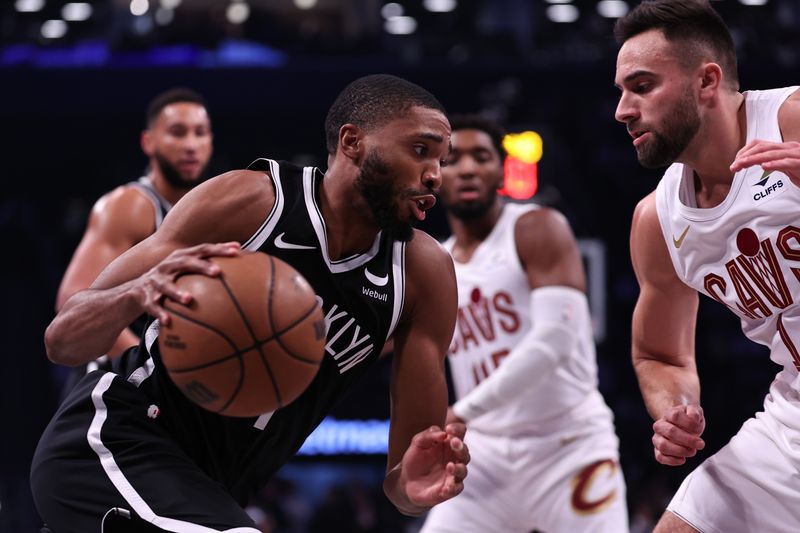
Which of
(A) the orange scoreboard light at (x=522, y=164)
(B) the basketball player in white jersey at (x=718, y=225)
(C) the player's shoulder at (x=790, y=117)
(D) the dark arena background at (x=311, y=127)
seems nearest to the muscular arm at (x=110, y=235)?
(B) the basketball player in white jersey at (x=718, y=225)

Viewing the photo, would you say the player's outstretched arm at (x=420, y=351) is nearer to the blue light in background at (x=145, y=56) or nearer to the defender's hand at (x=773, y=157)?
the defender's hand at (x=773, y=157)

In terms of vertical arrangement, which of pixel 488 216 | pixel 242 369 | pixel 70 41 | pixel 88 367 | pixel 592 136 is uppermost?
pixel 70 41

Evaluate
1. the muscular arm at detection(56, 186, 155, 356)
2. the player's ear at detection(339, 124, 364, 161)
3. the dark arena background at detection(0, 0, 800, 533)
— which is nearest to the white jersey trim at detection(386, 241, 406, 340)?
the player's ear at detection(339, 124, 364, 161)

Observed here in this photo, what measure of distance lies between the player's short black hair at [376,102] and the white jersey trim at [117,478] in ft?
3.38

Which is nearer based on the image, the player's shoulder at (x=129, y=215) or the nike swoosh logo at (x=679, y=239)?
the nike swoosh logo at (x=679, y=239)

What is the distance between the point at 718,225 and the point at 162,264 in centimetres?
168

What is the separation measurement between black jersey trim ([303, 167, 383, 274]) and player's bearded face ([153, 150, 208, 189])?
2.22m

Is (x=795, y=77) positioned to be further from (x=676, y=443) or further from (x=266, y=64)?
(x=676, y=443)

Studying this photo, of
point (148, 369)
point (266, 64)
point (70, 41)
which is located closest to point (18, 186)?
point (70, 41)

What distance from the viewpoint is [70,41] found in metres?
13.3

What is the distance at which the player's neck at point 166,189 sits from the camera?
5258mm

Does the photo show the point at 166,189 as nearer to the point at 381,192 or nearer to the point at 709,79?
the point at 381,192

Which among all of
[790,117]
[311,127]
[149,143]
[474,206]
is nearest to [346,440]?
[311,127]

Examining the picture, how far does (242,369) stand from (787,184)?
1655 millimetres
